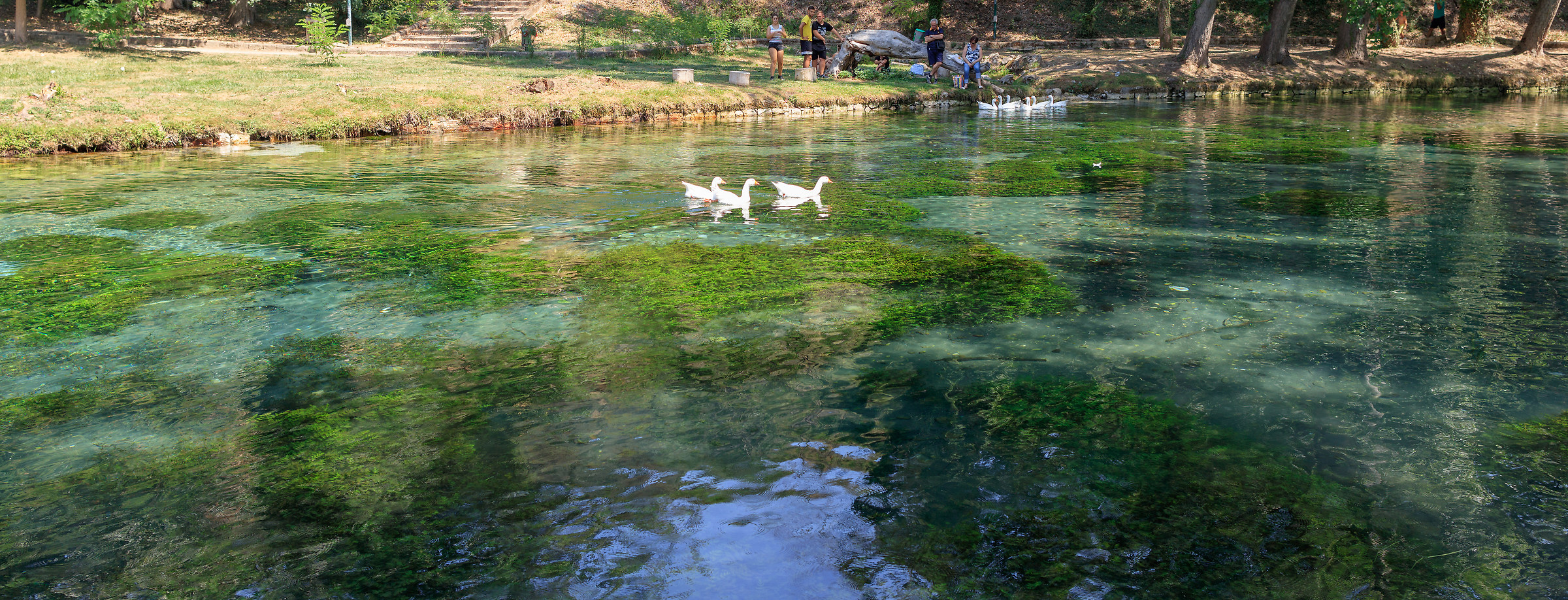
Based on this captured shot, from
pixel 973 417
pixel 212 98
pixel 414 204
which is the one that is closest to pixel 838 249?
pixel 973 417

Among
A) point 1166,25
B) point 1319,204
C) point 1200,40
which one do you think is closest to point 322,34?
point 1319,204

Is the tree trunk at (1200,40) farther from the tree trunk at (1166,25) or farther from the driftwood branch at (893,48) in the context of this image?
the driftwood branch at (893,48)

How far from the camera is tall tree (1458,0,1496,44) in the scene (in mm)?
39469

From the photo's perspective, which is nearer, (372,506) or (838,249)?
(372,506)

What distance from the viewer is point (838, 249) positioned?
10.6 meters

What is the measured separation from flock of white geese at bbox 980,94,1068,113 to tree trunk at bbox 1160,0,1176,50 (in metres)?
9.15

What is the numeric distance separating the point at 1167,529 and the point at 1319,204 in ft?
32.1

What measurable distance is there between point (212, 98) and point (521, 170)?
27.4 ft

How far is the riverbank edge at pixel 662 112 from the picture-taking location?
724 inches

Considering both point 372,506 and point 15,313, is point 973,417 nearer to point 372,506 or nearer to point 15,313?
point 372,506

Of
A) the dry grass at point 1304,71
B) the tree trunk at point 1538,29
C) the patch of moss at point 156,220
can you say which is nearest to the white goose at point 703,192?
the patch of moss at point 156,220

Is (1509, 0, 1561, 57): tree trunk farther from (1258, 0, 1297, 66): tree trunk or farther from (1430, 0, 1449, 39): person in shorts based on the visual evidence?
(1258, 0, 1297, 66): tree trunk

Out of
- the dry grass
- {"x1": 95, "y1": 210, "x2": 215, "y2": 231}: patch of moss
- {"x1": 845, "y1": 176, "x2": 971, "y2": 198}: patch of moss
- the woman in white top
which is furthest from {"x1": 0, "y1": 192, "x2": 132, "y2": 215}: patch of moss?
the dry grass

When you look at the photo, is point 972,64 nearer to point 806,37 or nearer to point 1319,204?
point 806,37
